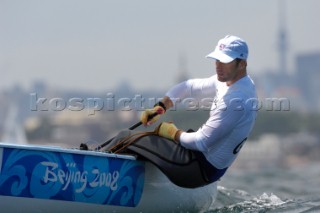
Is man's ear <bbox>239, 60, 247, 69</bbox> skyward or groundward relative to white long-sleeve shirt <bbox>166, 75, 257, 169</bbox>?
skyward

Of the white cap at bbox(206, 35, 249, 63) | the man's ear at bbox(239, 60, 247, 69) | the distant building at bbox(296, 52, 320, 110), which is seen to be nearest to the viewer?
the white cap at bbox(206, 35, 249, 63)

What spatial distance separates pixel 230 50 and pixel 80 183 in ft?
4.87

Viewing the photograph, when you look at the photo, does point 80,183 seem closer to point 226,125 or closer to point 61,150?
point 61,150

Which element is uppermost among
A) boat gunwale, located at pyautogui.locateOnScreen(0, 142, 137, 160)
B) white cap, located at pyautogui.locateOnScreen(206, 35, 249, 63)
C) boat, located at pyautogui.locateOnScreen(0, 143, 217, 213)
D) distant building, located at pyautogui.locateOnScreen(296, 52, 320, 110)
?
distant building, located at pyautogui.locateOnScreen(296, 52, 320, 110)

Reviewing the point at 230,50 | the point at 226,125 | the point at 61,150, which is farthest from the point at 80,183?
the point at 230,50

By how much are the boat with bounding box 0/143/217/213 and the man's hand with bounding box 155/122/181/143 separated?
0.27 m

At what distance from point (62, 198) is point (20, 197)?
35 centimetres

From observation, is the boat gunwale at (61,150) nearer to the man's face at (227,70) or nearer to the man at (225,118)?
the man at (225,118)

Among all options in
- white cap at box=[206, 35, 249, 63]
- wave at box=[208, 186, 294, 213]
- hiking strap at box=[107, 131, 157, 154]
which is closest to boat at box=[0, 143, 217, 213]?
hiking strap at box=[107, 131, 157, 154]

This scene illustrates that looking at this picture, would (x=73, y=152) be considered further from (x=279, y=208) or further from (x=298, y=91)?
(x=298, y=91)

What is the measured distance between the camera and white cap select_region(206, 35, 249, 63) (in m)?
6.17

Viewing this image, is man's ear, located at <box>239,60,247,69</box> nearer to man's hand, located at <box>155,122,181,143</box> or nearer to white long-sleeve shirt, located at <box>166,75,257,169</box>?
white long-sleeve shirt, located at <box>166,75,257,169</box>

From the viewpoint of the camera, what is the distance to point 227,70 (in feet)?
20.5

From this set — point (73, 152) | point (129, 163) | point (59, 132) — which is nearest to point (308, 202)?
point (129, 163)
